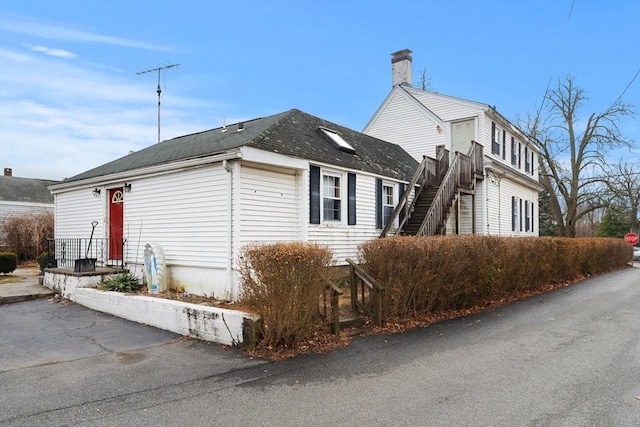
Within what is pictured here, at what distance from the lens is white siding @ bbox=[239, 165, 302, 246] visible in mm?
9531

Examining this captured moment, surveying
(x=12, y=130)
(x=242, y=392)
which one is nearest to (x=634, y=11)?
(x=242, y=392)

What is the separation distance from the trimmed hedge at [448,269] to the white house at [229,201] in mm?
2906

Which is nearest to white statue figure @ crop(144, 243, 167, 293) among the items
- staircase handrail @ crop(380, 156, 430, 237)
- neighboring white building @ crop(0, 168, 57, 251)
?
staircase handrail @ crop(380, 156, 430, 237)

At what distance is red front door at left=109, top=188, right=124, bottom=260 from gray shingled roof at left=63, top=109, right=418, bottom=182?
0.69 meters

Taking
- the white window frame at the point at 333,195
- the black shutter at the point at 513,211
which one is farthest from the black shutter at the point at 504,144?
the white window frame at the point at 333,195

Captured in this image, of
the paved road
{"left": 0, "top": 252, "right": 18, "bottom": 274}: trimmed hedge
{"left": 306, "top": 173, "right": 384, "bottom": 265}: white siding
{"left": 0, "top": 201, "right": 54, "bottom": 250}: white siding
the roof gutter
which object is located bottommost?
the paved road

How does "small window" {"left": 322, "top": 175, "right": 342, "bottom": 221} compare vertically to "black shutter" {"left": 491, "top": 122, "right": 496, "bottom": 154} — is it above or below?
below

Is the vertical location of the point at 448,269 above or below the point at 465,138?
below

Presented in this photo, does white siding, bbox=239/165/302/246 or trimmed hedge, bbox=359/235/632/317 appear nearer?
trimmed hedge, bbox=359/235/632/317

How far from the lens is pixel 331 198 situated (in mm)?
11938

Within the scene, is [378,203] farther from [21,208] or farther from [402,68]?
[21,208]

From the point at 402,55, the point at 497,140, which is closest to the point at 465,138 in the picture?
the point at 497,140

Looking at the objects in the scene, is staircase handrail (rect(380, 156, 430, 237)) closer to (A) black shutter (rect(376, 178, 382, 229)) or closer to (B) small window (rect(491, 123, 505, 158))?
(A) black shutter (rect(376, 178, 382, 229))

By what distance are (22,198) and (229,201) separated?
24.2m
